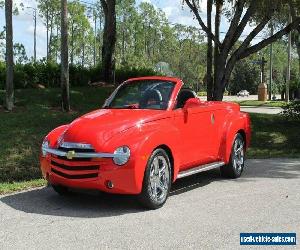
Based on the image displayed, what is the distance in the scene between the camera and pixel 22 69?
21.8 m

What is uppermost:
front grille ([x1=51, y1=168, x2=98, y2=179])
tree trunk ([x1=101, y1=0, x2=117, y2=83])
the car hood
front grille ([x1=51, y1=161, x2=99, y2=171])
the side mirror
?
tree trunk ([x1=101, y1=0, x2=117, y2=83])

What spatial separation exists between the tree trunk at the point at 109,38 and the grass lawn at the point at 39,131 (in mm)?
1774

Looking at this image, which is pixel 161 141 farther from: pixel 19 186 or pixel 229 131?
pixel 19 186

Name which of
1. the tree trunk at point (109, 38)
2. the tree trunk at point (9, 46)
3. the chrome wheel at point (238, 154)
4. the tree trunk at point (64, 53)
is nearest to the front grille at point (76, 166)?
→ the chrome wheel at point (238, 154)

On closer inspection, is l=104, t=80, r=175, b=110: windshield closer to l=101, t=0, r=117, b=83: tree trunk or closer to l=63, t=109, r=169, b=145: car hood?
l=63, t=109, r=169, b=145: car hood

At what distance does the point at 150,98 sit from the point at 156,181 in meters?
1.51

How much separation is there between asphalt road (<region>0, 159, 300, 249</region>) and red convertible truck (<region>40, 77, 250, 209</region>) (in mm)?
337

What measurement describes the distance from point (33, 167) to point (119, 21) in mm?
58579

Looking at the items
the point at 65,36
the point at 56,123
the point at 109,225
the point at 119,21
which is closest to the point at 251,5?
the point at 65,36

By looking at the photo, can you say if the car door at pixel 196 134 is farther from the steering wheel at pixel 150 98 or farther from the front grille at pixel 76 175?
the front grille at pixel 76 175

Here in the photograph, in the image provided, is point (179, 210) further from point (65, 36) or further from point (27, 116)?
point (65, 36)

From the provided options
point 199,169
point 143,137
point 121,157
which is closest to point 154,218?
point 121,157

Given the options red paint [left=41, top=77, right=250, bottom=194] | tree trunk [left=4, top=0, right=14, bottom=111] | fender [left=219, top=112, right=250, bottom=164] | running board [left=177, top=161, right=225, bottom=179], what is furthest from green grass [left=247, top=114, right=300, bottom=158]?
tree trunk [left=4, top=0, right=14, bottom=111]

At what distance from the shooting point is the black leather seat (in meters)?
8.48
